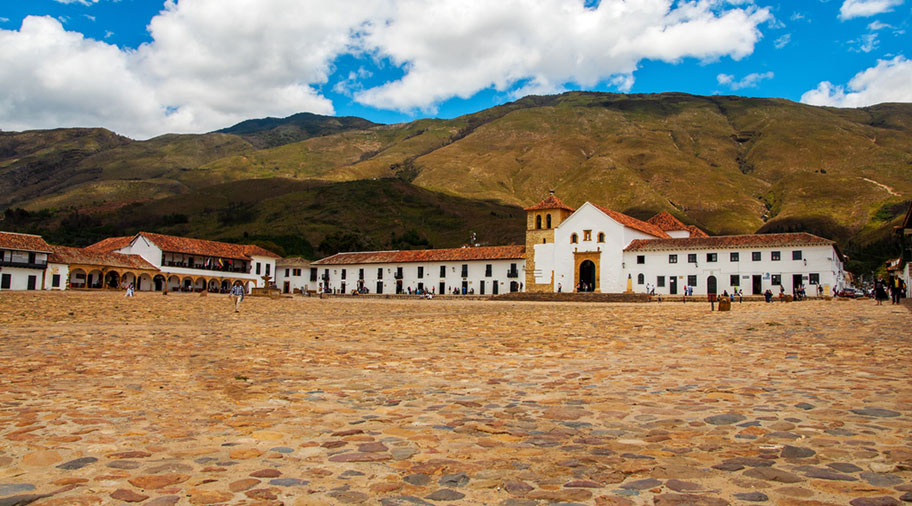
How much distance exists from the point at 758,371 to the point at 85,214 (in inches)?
4669

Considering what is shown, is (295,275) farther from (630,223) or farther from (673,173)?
(673,173)

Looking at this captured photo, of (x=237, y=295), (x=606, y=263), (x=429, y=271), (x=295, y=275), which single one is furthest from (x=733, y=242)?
(x=295, y=275)

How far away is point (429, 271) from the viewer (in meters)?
59.7

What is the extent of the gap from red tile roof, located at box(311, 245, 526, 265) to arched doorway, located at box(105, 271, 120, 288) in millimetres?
19387

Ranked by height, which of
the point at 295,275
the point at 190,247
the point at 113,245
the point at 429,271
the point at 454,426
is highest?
the point at 113,245

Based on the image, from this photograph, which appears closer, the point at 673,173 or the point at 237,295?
the point at 237,295

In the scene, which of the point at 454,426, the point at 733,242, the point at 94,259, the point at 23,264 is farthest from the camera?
the point at 94,259

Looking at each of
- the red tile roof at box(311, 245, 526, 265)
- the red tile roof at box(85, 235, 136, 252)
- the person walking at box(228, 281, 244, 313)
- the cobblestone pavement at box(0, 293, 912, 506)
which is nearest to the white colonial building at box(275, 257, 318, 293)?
the red tile roof at box(311, 245, 526, 265)

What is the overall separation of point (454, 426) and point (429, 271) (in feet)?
181

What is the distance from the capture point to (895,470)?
3.21 metres

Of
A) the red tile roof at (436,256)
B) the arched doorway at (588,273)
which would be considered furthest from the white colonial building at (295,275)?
the arched doorway at (588,273)

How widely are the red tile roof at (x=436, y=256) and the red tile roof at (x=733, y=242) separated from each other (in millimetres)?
11267

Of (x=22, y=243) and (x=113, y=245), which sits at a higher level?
(x=113, y=245)

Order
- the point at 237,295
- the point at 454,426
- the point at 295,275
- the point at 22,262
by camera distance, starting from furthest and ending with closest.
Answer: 1. the point at 295,275
2. the point at 22,262
3. the point at 237,295
4. the point at 454,426
